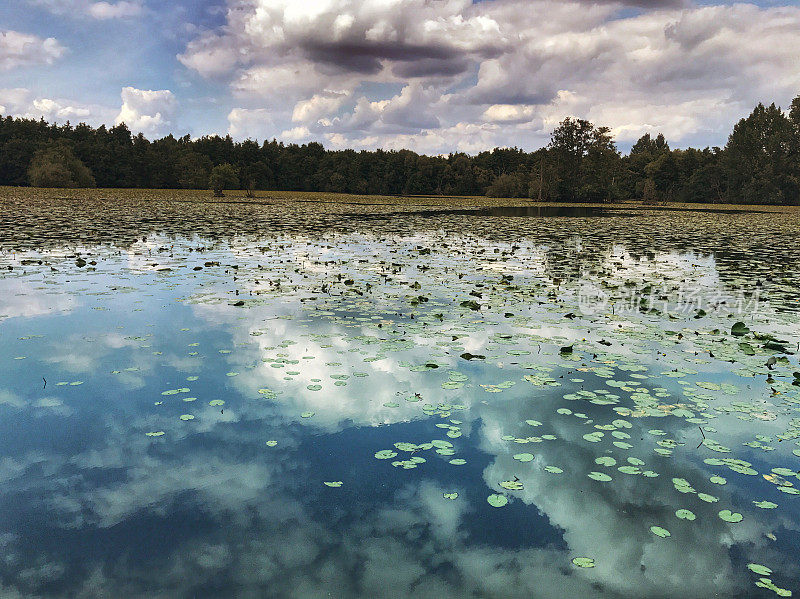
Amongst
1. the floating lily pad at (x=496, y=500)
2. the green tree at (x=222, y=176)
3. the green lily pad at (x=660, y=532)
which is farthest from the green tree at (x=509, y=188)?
the green lily pad at (x=660, y=532)

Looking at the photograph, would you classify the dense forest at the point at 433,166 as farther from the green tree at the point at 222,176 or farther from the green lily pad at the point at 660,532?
the green lily pad at the point at 660,532

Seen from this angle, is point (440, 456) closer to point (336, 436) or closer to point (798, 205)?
point (336, 436)

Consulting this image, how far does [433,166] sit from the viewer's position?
11381 centimetres

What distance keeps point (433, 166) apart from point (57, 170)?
70.1 metres

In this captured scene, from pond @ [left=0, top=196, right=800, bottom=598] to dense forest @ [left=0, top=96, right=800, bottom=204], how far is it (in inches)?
2322

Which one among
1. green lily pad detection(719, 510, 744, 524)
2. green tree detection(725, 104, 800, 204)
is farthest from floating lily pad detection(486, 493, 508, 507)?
green tree detection(725, 104, 800, 204)

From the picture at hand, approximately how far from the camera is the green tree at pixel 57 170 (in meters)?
76.8

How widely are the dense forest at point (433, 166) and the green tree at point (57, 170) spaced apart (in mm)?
197

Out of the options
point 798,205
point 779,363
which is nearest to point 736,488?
point 779,363

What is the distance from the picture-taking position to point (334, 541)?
360cm

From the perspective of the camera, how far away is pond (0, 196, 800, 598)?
3402 mm

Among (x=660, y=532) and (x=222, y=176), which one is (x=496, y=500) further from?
(x=222, y=176)

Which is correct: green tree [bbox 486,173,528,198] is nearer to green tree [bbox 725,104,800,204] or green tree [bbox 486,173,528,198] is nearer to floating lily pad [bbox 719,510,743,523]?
green tree [bbox 725,104,800,204]

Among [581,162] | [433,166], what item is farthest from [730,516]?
[433,166]
